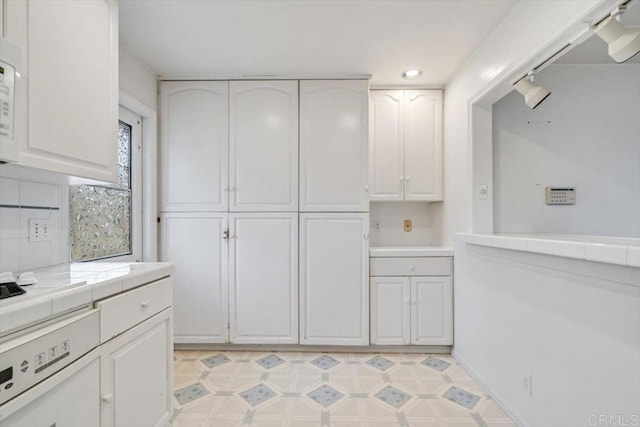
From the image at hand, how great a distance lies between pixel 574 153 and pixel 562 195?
308mm

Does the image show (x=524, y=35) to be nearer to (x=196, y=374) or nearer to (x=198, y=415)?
(x=198, y=415)

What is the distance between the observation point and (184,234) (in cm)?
266

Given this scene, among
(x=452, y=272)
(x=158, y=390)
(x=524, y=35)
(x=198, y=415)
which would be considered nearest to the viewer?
(x=158, y=390)

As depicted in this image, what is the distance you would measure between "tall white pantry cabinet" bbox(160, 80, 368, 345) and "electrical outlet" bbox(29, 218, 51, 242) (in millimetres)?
1073

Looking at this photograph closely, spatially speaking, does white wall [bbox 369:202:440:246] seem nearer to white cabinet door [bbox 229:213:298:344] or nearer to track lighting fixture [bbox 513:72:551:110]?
white cabinet door [bbox 229:213:298:344]

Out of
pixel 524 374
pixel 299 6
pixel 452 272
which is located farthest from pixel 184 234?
pixel 524 374

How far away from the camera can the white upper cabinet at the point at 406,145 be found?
2.83m

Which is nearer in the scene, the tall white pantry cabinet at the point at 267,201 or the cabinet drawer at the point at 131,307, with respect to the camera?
the cabinet drawer at the point at 131,307

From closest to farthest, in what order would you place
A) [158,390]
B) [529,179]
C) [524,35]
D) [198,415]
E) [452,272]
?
A: [158,390] → [524,35] → [198,415] → [529,179] → [452,272]

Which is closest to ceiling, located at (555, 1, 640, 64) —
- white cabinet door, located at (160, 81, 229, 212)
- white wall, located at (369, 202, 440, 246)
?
white wall, located at (369, 202, 440, 246)

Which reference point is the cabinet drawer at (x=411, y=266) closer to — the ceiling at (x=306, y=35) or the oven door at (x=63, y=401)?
the ceiling at (x=306, y=35)

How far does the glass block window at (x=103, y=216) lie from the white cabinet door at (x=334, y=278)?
1367 mm

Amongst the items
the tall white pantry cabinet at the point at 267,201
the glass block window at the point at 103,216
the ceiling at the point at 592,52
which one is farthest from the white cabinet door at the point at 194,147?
the ceiling at the point at 592,52

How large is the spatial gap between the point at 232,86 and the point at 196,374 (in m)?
2.26
